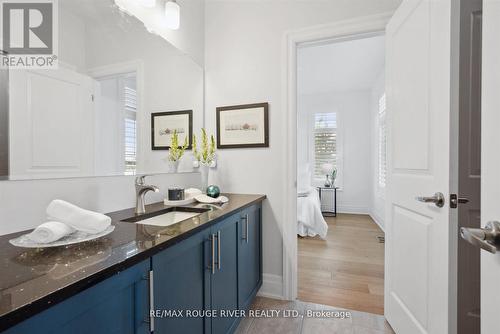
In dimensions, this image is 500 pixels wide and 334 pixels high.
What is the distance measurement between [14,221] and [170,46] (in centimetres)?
153

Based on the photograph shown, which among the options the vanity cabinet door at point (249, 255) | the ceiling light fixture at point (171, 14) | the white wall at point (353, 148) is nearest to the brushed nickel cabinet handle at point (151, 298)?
the vanity cabinet door at point (249, 255)

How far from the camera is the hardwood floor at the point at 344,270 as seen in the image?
2092 millimetres

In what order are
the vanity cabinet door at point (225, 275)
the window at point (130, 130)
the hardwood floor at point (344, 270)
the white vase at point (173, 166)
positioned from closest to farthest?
the vanity cabinet door at point (225, 275)
the window at point (130, 130)
the white vase at point (173, 166)
the hardwood floor at point (344, 270)

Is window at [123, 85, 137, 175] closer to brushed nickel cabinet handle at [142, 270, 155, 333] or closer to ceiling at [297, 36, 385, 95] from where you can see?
brushed nickel cabinet handle at [142, 270, 155, 333]

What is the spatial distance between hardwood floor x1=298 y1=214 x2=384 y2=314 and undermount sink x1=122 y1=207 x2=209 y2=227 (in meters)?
1.23

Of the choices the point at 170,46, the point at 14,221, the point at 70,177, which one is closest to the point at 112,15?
the point at 170,46

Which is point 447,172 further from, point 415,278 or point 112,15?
point 112,15

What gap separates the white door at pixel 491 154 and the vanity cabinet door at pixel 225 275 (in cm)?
100

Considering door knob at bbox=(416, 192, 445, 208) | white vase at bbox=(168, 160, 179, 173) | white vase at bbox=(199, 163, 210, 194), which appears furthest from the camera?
white vase at bbox=(199, 163, 210, 194)

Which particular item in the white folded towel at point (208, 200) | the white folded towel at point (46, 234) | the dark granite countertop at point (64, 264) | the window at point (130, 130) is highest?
the window at point (130, 130)

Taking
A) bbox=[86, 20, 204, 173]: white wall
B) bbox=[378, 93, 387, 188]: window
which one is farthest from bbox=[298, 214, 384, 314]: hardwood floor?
bbox=[86, 20, 204, 173]: white wall

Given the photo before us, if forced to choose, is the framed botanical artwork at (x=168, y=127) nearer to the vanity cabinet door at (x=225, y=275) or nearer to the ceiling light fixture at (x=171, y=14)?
the ceiling light fixture at (x=171, y=14)

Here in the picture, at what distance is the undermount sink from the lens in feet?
4.67

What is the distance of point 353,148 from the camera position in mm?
5488
